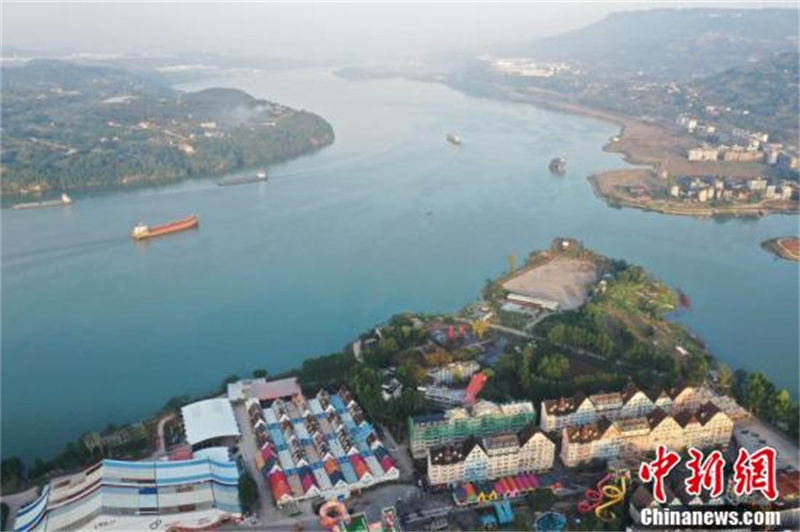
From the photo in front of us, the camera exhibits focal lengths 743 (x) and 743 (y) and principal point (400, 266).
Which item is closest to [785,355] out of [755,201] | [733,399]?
[733,399]

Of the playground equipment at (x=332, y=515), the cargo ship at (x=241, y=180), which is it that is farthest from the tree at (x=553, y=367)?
the cargo ship at (x=241, y=180)

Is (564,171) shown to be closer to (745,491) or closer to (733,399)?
(733,399)

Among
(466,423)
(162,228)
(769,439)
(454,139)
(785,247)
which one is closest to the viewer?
(466,423)

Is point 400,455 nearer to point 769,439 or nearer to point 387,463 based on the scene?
point 387,463

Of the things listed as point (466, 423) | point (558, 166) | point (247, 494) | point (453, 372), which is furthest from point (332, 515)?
point (558, 166)

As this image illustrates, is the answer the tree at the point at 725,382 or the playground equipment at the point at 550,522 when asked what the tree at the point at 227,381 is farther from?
the tree at the point at 725,382

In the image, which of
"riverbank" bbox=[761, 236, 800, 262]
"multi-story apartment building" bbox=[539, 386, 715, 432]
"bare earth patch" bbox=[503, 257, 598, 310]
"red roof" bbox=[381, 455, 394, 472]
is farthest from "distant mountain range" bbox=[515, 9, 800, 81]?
"red roof" bbox=[381, 455, 394, 472]
